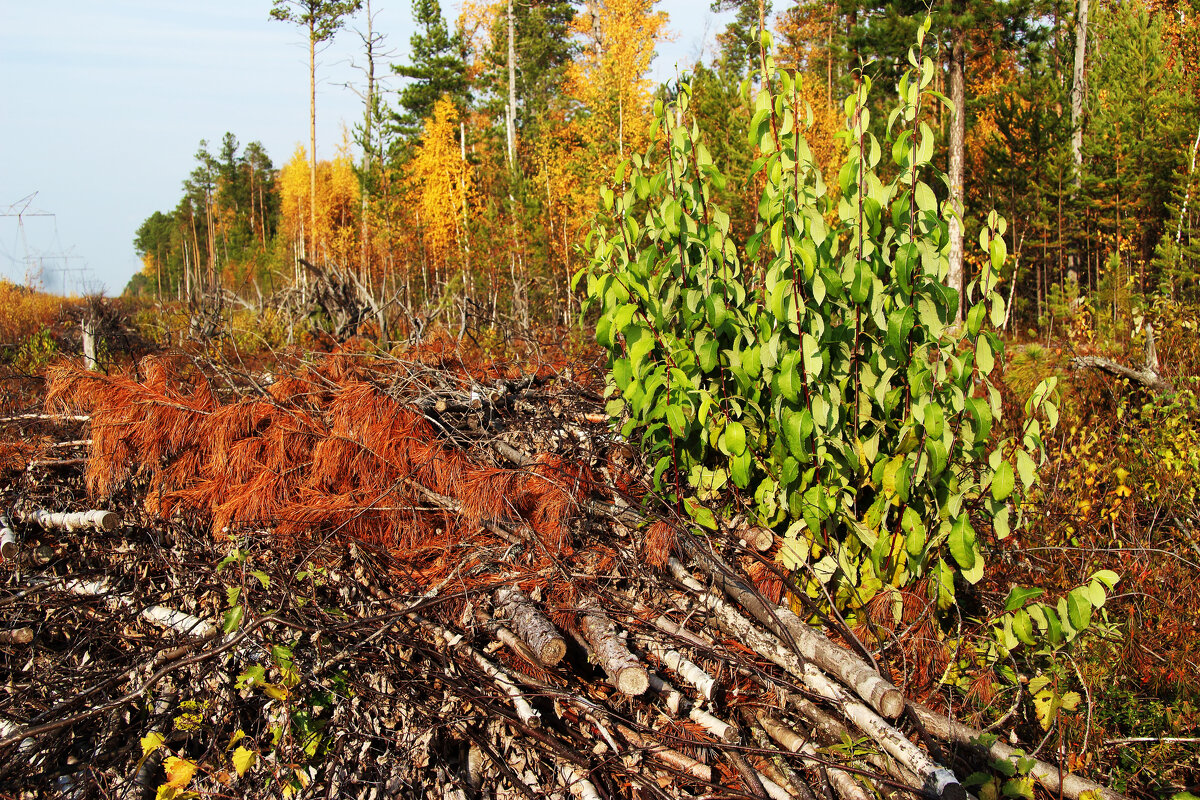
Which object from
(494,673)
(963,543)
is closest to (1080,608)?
(963,543)

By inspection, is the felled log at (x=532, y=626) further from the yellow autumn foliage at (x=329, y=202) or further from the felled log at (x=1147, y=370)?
the yellow autumn foliage at (x=329, y=202)

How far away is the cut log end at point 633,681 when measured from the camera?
2.43 meters

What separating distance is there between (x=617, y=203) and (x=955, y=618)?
7.05 ft

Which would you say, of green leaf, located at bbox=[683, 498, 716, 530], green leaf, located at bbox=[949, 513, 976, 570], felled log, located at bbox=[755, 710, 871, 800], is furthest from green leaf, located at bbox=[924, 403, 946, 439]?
felled log, located at bbox=[755, 710, 871, 800]

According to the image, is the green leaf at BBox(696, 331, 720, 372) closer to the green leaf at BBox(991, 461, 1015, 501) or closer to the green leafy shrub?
the green leafy shrub

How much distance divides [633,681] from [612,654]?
16 cm

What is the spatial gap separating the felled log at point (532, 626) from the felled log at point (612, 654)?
124mm

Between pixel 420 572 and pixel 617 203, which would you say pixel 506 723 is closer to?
pixel 420 572

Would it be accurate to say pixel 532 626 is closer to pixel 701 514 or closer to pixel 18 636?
pixel 701 514

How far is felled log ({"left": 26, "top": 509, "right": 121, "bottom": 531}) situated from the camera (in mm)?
3822

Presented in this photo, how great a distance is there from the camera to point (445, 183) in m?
23.1

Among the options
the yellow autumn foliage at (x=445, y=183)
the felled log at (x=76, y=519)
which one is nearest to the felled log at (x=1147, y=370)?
the felled log at (x=76, y=519)

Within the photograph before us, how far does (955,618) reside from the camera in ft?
9.62

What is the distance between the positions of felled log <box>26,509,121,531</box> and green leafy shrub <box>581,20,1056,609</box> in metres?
2.78
